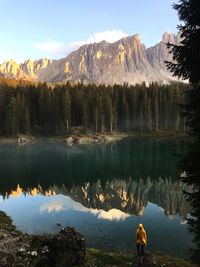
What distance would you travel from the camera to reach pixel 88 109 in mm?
152750

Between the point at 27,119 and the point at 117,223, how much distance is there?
10962 centimetres

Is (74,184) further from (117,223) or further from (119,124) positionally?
(119,124)

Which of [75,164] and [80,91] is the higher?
[80,91]

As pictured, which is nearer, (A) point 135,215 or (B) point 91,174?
(A) point 135,215

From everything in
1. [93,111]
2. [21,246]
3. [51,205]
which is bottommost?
[51,205]

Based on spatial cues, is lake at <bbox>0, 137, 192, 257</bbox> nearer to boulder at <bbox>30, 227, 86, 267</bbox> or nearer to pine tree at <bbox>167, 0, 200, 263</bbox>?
pine tree at <bbox>167, 0, 200, 263</bbox>

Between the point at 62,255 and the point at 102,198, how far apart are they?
101 feet

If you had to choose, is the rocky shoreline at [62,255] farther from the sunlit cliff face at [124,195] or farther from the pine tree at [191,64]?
the sunlit cliff face at [124,195]

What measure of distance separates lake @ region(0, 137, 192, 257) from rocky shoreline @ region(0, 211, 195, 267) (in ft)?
22.8

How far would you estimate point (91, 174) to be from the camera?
70.6 meters

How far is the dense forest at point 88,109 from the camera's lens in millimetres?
147000

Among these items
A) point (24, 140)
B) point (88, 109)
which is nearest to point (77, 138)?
point (88, 109)

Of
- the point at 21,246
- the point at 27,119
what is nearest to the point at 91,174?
the point at 21,246

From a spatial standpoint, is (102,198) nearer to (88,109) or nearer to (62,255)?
(62,255)
